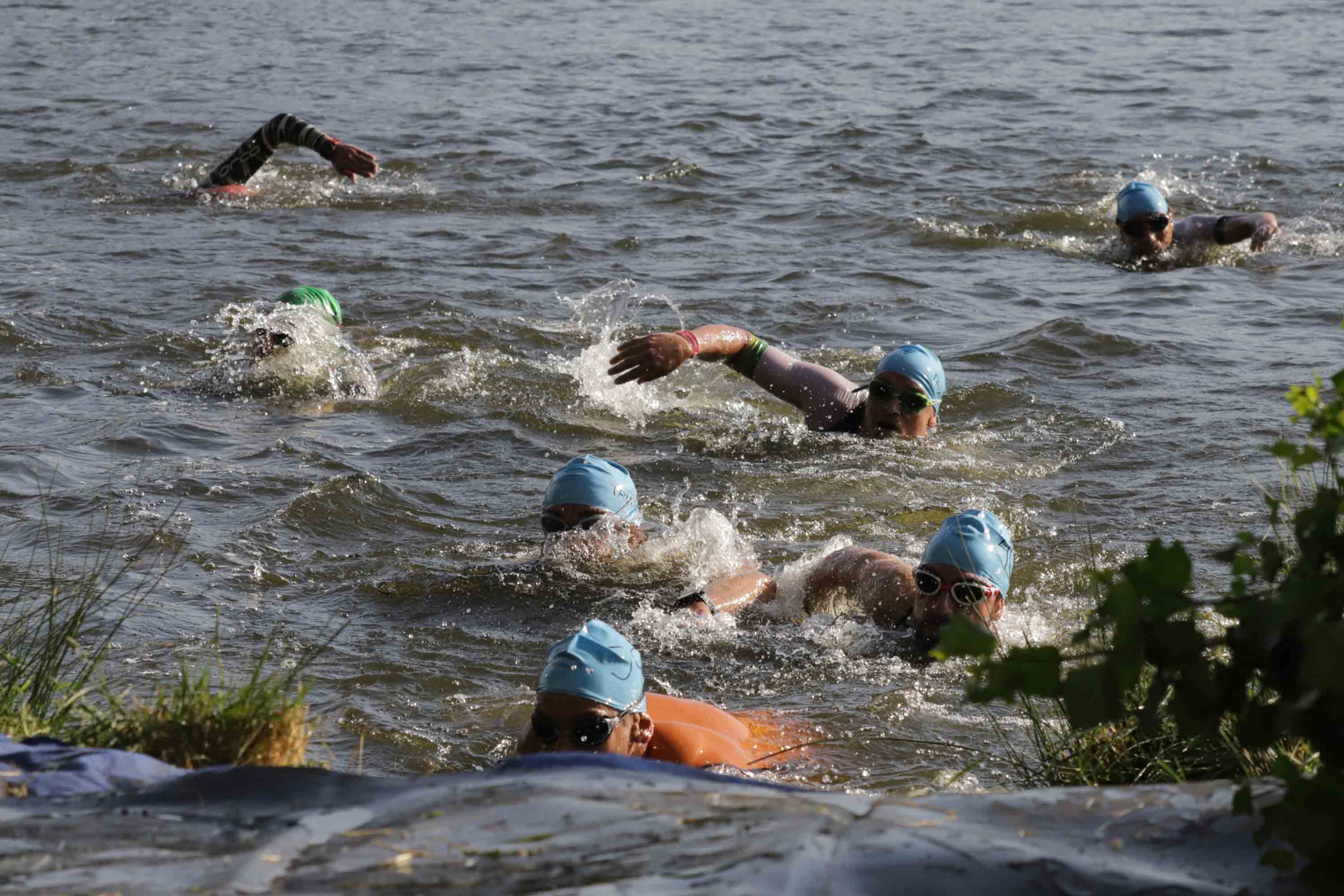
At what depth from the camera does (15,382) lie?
10023 millimetres

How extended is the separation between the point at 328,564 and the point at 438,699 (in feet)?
5.38

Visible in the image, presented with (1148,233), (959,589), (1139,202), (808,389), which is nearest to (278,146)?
(808,389)

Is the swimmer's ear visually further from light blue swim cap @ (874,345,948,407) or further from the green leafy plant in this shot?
light blue swim cap @ (874,345,948,407)

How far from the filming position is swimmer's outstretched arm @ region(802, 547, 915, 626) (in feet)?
22.9

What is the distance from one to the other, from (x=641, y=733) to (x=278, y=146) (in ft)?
34.0

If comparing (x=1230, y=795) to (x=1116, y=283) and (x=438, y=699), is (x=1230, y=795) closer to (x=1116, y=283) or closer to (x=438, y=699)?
(x=438, y=699)

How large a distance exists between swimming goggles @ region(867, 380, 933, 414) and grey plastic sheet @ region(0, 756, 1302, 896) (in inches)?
250

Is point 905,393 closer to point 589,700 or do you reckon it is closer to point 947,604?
point 947,604

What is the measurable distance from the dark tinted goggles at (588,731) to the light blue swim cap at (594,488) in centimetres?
229

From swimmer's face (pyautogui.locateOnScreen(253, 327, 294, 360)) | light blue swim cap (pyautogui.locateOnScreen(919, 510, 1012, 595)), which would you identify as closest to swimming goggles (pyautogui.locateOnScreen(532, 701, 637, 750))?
light blue swim cap (pyautogui.locateOnScreen(919, 510, 1012, 595))

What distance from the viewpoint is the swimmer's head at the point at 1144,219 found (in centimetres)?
1358

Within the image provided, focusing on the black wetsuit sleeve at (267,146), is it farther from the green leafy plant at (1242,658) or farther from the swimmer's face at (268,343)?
the green leafy plant at (1242,658)

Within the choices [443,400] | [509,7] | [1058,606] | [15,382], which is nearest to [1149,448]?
[1058,606]

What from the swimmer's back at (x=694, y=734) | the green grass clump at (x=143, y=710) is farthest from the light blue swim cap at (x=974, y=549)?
the green grass clump at (x=143, y=710)
